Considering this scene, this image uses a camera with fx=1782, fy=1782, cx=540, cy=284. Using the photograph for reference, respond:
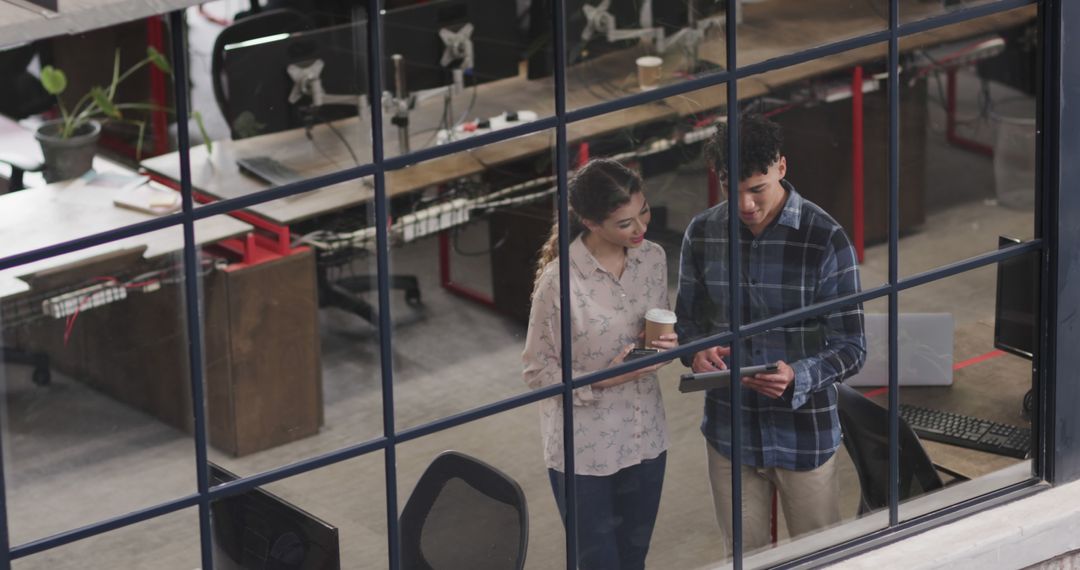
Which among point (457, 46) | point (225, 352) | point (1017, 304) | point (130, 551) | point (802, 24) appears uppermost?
point (802, 24)

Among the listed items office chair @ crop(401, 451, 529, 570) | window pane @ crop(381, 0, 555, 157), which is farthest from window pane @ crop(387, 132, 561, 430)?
office chair @ crop(401, 451, 529, 570)

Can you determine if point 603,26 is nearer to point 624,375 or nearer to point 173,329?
point 173,329

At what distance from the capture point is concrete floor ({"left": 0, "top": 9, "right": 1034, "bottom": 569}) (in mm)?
4484

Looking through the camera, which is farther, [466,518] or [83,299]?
[83,299]

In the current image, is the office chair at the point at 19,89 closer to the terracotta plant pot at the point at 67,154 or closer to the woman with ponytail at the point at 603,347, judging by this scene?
the terracotta plant pot at the point at 67,154

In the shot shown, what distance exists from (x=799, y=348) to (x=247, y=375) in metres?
3.24

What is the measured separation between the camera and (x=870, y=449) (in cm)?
469

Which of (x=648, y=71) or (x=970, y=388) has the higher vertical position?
(x=648, y=71)

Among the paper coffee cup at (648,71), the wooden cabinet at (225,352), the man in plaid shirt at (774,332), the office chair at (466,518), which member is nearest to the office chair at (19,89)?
the wooden cabinet at (225,352)

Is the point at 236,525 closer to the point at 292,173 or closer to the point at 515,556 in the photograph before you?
the point at 515,556

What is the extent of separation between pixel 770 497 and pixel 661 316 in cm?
61

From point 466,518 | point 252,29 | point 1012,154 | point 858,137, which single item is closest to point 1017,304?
point 466,518

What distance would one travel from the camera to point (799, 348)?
445cm

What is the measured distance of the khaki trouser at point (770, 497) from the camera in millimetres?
4488
